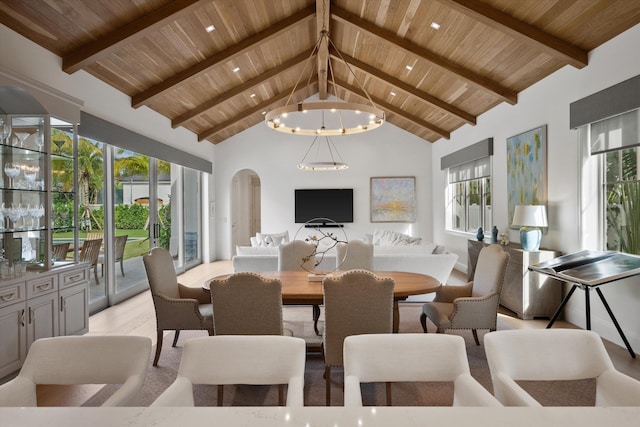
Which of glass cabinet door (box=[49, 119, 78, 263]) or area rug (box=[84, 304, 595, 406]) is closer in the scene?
area rug (box=[84, 304, 595, 406])

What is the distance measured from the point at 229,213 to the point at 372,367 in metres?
8.35

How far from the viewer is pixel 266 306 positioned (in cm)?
265

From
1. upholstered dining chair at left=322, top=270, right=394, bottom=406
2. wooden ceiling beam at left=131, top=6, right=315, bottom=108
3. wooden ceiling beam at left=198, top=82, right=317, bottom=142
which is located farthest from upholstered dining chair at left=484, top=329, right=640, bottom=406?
wooden ceiling beam at left=198, top=82, right=317, bottom=142

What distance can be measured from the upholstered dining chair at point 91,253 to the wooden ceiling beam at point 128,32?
192 cm

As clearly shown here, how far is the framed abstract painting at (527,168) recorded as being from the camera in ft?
15.9

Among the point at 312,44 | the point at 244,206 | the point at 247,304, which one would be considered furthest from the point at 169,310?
the point at 244,206

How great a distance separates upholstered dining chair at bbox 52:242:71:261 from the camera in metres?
3.67

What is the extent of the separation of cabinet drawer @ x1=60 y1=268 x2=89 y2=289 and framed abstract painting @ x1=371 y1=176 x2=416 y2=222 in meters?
6.70

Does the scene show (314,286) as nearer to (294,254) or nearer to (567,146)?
(294,254)

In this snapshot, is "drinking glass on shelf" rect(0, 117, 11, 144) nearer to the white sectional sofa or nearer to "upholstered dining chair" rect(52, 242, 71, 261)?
"upholstered dining chair" rect(52, 242, 71, 261)

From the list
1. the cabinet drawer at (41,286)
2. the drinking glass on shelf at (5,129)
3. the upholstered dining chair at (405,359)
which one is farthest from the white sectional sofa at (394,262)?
the upholstered dining chair at (405,359)

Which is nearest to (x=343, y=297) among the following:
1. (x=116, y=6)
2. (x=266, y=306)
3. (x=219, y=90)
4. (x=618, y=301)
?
(x=266, y=306)

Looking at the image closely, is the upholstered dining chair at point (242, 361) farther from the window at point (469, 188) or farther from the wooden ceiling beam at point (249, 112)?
the wooden ceiling beam at point (249, 112)

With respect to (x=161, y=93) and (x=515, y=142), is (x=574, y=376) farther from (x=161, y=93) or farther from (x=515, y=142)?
(x=161, y=93)
